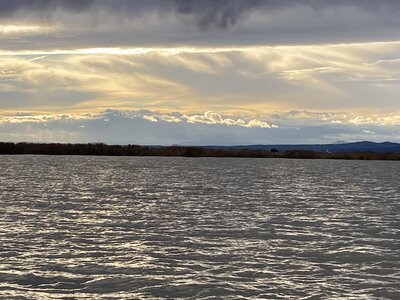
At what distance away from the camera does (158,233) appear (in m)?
30.0

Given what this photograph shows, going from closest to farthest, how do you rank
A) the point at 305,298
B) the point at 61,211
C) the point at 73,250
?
1. the point at 305,298
2. the point at 73,250
3. the point at 61,211

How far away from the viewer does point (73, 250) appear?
24.6 meters

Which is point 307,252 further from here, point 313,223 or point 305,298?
point 313,223

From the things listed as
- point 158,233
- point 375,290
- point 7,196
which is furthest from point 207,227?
point 7,196

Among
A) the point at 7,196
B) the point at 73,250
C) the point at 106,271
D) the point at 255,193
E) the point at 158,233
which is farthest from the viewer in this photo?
the point at 255,193

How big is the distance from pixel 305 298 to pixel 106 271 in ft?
22.0

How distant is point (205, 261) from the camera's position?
22.7 metres

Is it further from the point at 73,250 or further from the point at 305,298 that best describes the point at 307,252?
the point at 73,250

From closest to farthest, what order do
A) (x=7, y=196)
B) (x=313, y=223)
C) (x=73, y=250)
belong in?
(x=73, y=250)
(x=313, y=223)
(x=7, y=196)

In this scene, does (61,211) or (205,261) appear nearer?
(205,261)

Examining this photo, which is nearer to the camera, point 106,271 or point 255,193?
point 106,271

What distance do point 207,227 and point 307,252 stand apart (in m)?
8.41

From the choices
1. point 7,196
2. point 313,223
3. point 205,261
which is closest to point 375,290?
point 205,261

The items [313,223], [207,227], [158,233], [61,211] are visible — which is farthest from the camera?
[61,211]
